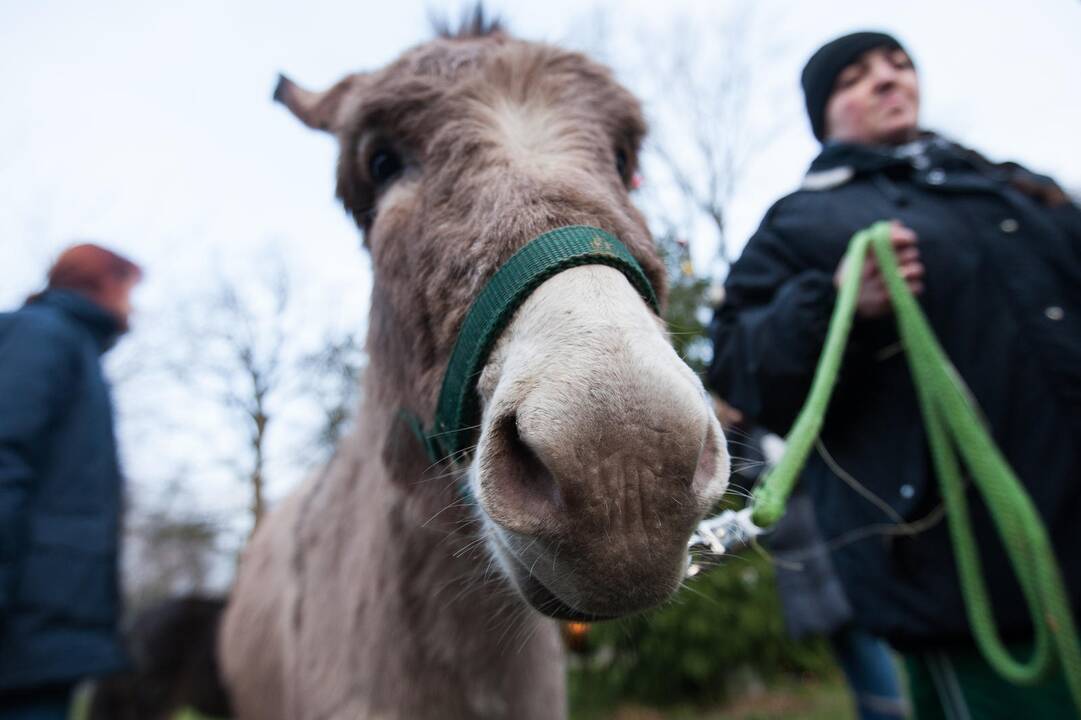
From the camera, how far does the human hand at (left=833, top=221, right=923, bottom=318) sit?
70.5 inches

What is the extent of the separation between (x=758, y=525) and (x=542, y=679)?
118 centimetres

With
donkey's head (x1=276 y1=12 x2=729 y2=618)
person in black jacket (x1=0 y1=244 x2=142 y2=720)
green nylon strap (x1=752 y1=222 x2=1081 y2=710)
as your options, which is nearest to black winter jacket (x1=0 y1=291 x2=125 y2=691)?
person in black jacket (x1=0 y1=244 x2=142 y2=720)

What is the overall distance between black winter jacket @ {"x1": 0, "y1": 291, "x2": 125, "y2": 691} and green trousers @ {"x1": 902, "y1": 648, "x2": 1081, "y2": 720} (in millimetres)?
2702

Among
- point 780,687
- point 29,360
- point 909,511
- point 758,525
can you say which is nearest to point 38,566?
point 29,360

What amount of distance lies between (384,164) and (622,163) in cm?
75

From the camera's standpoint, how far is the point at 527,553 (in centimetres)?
106

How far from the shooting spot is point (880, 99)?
226 centimetres

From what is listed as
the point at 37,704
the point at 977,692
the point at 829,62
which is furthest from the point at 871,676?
the point at 37,704

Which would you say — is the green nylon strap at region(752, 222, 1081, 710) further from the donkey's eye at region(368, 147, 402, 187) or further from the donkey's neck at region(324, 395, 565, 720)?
the donkey's eye at region(368, 147, 402, 187)

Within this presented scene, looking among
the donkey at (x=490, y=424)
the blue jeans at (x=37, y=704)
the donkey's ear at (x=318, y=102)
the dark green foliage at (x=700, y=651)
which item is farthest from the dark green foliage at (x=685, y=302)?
the dark green foliage at (x=700, y=651)

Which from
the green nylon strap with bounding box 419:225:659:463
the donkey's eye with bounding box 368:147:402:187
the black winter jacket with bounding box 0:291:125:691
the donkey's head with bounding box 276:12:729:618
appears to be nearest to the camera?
the donkey's head with bounding box 276:12:729:618

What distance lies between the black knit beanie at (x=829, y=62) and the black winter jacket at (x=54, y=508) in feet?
9.99

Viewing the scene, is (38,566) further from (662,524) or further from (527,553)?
(662,524)

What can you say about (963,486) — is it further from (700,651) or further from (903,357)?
(700,651)
